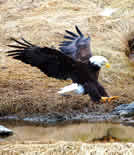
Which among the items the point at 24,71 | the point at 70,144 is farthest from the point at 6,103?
the point at 70,144

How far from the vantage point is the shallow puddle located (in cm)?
738

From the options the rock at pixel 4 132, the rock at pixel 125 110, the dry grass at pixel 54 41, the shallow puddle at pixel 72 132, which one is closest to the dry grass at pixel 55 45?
the dry grass at pixel 54 41

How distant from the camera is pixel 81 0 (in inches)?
579

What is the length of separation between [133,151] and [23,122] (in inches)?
116

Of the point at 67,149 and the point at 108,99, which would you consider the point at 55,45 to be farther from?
the point at 67,149

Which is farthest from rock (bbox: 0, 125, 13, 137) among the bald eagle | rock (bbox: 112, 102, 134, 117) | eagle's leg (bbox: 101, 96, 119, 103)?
rock (bbox: 112, 102, 134, 117)

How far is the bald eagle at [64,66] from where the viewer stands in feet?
27.1

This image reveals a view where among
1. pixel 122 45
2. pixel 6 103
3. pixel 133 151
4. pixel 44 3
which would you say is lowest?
pixel 133 151

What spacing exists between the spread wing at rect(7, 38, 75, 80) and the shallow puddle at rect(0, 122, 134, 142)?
98 centimetres

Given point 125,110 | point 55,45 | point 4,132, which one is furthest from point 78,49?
point 55,45

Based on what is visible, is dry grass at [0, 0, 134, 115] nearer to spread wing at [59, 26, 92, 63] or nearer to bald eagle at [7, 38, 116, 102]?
bald eagle at [7, 38, 116, 102]

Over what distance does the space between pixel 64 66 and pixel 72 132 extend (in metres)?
1.31

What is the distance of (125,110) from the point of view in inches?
343

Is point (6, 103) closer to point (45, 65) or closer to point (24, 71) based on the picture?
point (45, 65)
